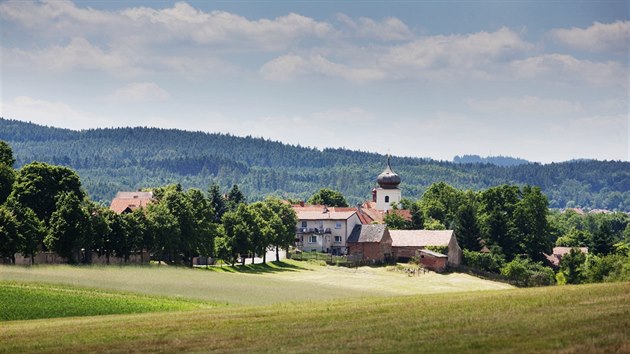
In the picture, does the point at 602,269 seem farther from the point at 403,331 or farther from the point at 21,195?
the point at 403,331

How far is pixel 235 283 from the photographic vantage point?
8612cm

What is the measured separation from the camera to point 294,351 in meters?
36.3

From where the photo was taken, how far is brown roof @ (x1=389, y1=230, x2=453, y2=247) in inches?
5305

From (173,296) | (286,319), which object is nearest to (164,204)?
(173,296)

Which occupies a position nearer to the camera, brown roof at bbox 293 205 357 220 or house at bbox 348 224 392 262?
house at bbox 348 224 392 262

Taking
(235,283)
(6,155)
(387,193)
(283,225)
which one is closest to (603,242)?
(283,225)

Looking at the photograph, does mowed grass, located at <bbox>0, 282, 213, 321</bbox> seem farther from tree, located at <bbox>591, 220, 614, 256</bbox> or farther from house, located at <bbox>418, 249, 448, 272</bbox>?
tree, located at <bbox>591, 220, 614, 256</bbox>

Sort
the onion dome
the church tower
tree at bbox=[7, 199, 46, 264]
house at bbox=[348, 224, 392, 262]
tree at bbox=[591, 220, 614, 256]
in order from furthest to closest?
1. the onion dome
2. the church tower
3. tree at bbox=[591, 220, 614, 256]
4. house at bbox=[348, 224, 392, 262]
5. tree at bbox=[7, 199, 46, 264]

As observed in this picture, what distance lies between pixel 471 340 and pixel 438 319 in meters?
6.89

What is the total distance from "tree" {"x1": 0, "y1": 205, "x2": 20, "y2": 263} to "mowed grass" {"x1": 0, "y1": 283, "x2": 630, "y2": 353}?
1221 inches

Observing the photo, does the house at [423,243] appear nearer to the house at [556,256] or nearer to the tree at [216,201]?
the house at [556,256]

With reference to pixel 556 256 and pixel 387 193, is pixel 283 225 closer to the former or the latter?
pixel 556 256

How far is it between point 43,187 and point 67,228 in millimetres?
7015

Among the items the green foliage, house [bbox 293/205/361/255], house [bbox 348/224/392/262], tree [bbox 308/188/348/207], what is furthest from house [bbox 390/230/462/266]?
tree [bbox 308/188/348/207]
